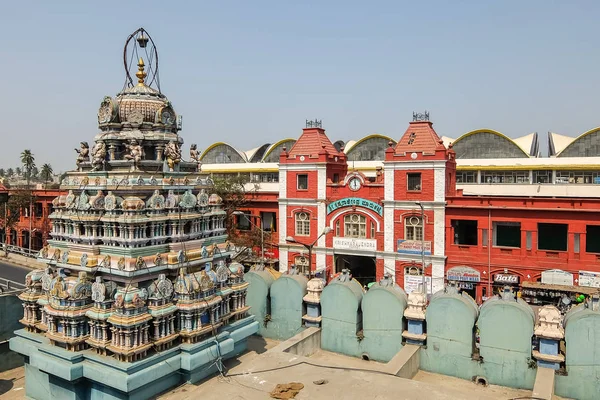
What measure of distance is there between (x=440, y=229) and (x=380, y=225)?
3.83 metres

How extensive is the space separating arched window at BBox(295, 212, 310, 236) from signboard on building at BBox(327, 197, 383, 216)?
6.08 feet

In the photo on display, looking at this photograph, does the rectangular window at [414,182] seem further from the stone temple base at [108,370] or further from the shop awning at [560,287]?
the stone temple base at [108,370]

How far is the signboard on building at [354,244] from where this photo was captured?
99.1 ft

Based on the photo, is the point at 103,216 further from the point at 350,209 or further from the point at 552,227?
the point at 552,227

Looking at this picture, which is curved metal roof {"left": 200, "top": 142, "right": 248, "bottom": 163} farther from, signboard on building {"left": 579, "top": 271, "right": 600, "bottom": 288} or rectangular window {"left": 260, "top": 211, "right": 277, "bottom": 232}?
signboard on building {"left": 579, "top": 271, "right": 600, "bottom": 288}

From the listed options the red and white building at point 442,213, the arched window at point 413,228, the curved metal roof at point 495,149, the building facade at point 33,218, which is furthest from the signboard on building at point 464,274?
the building facade at point 33,218

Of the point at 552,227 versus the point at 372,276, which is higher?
the point at 552,227

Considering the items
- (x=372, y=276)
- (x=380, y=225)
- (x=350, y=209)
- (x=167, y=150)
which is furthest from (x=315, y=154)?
(x=167, y=150)

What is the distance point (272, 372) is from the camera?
10641mm

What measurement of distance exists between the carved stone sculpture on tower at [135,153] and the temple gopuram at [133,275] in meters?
0.04

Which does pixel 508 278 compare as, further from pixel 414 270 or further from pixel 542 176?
pixel 542 176

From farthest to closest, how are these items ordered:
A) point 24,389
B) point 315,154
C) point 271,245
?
point 271,245, point 315,154, point 24,389

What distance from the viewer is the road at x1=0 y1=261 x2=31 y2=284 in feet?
93.3

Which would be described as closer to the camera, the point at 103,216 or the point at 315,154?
the point at 103,216
